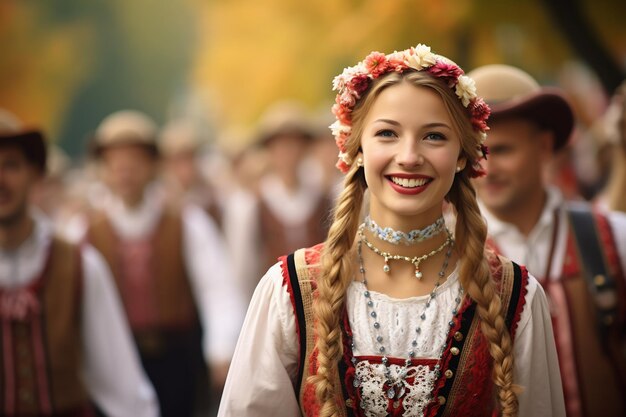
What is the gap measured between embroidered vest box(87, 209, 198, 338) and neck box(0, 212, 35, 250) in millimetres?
2055

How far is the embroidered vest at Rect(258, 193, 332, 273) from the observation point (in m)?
8.33

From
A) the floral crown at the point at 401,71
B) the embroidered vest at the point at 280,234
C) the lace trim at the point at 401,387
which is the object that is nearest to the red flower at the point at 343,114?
the floral crown at the point at 401,71

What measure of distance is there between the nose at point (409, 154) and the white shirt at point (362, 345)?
40 centimetres

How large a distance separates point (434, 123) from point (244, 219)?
5.64m

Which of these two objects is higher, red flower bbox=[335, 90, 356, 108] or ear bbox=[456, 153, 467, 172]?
red flower bbox=[335, 90, 356, 108]

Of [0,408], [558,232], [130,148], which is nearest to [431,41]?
[130,148]

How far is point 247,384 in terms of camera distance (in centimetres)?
300

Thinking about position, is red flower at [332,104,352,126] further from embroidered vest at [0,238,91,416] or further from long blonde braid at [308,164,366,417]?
embroidered vest at [0,238,91,416]

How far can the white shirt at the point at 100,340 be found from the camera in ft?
15.2

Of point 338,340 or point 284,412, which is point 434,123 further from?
point 284,412

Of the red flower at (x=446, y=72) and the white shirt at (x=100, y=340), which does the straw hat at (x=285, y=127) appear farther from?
the red flower at (x=446, y=72)

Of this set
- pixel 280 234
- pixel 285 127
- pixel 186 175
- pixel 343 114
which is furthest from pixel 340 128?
pixel 186 175

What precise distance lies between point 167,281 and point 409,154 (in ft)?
13.7

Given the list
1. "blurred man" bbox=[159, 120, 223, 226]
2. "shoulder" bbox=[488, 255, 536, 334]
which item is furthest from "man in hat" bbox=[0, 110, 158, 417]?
"blurred man" bbox=[159, 120, 223, 226]
